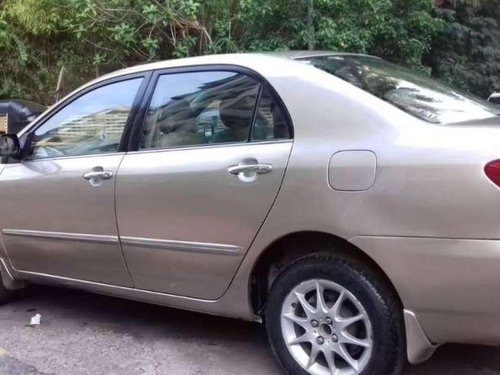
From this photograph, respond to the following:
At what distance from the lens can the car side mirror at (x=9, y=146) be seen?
14.0 feet

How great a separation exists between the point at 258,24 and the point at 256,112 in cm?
517

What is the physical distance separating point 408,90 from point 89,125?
1956mm

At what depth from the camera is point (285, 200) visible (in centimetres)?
314

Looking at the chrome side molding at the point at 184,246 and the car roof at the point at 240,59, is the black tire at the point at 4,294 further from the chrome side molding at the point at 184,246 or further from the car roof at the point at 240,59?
the car roof at the point at 240,59

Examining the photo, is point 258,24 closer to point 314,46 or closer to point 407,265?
point 314,46

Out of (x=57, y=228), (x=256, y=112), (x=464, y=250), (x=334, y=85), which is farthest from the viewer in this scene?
(x=57, y=228)

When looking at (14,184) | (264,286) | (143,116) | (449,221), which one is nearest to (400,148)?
(449,221)

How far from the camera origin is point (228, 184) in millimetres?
3328

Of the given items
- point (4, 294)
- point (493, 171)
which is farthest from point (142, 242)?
point (493, 171)

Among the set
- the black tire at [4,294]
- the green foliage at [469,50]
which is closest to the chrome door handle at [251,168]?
the black tire at [4,294]

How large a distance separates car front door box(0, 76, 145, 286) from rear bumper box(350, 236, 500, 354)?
64.3 inches

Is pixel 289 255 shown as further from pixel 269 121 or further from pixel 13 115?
pixel 13 115

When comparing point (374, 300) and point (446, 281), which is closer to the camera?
point (446, 281)

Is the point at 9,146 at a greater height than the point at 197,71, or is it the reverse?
the point at 197,71
